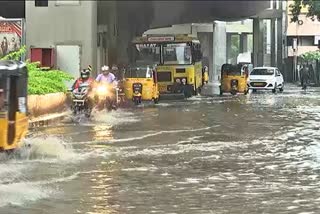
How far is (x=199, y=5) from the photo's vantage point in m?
11.0

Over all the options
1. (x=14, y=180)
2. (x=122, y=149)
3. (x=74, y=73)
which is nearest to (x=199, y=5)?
(x=122, y=149)

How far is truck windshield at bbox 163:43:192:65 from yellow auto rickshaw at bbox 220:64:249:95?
17.2 feet

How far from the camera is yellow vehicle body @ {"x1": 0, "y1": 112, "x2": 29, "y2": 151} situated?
32.3 feet

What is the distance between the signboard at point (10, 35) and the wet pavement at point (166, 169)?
6117mm

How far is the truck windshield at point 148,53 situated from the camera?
29.8 m

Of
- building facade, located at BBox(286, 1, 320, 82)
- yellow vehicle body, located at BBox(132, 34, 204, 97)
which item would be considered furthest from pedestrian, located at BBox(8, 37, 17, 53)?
building facade, located at BBox(286, 1, 320, 82)

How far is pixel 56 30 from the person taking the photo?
2819 cm

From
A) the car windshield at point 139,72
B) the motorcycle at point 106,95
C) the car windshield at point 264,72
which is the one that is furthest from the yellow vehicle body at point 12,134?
the car windshield at point 264,72

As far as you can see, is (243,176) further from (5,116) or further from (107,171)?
(5,116)

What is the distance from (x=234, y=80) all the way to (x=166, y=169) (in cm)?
2534

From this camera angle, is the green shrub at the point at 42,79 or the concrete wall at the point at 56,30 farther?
the concrete wall at the point at 56,30

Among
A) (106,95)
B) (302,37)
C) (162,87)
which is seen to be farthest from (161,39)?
(302,37)

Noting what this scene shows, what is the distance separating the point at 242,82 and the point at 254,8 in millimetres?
25026

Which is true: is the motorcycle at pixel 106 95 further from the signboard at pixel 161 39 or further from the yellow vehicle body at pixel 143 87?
the signboard at pixel 161 39
